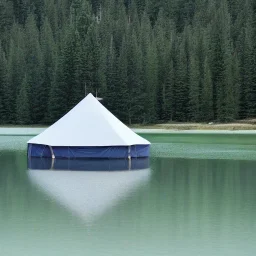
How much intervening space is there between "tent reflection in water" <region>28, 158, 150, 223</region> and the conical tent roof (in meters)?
1.03

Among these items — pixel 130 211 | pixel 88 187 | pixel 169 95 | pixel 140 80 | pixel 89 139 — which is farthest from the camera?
pixel 140 80

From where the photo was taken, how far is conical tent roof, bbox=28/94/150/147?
1411 inches

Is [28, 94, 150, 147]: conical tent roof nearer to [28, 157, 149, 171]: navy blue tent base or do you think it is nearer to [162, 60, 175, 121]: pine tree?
[28, 157, 149, 171]: navy blue tent base

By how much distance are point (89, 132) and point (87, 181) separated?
31.5ft

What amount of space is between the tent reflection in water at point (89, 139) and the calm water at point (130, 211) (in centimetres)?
394

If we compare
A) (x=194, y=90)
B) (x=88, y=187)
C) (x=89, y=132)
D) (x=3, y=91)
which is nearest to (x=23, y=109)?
(x=3, y=91)

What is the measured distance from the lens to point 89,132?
36.1 metres

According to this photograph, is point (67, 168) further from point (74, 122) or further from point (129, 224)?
point (129, 224)

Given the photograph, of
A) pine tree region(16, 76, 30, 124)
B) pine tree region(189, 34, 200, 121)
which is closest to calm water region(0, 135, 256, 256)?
pine tree region(189, 34, 200, 121)

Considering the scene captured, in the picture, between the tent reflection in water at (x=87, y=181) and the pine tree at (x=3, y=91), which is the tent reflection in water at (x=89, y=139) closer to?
the tent reflection in water at (x=87, y=181)

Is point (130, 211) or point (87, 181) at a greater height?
point (130, 211)

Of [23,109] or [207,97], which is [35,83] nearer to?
[23,109]

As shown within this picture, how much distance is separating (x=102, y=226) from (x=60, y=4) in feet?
502

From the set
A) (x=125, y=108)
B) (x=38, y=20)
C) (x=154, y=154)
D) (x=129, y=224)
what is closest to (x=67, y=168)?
(x=154, y=154)
